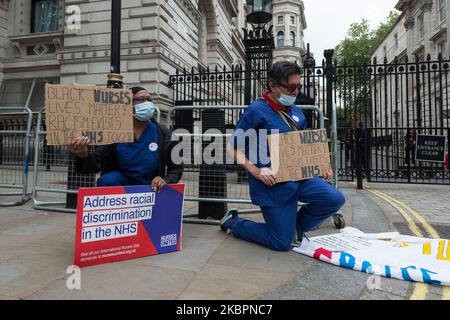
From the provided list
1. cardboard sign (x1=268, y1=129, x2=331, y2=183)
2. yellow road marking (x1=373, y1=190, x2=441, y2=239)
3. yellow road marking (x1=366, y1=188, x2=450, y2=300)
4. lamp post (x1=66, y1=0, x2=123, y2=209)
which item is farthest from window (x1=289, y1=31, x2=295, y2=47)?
cardboard sign (x1=268, y1=129, x2=331, y2=183)

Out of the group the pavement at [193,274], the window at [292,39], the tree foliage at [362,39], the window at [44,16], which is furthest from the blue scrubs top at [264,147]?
the window at [292,39]

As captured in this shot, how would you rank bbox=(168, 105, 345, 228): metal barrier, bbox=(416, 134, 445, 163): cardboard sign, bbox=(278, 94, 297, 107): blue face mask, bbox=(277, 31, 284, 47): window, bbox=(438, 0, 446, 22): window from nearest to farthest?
bbox=(278, 94, 297, 107): blue face mask → bbox=(168, 105, 345, 228): metal barrier → bbox=(416, 134, 445, 163): cardboard sign → bbox=(438, 0, 446, 22): window → bbox=(277, 31, 284, 47): window

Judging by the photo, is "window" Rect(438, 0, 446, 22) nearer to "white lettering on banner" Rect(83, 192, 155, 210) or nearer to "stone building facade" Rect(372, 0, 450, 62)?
"stone building facade" Rect(372, 0, 450, 62)

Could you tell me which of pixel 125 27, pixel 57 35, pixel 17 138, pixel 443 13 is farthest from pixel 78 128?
pixel 443 13

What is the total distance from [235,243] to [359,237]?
131 cm

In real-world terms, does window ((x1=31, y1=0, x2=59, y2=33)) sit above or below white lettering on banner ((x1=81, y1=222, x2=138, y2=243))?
above

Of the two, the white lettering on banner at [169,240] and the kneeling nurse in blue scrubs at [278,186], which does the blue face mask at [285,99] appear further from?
the white lettering on banner at [169,240]

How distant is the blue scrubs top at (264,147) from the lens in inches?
132

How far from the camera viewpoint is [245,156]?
3582 mm

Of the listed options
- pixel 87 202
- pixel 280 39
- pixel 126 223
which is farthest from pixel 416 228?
pixel 280 39

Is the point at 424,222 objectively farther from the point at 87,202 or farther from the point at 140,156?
the point at 87,202

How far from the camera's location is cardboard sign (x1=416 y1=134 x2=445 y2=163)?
9.25 meters

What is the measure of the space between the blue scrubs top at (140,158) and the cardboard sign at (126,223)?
1.11 feet

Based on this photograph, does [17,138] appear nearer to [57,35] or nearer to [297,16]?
[57,35]
